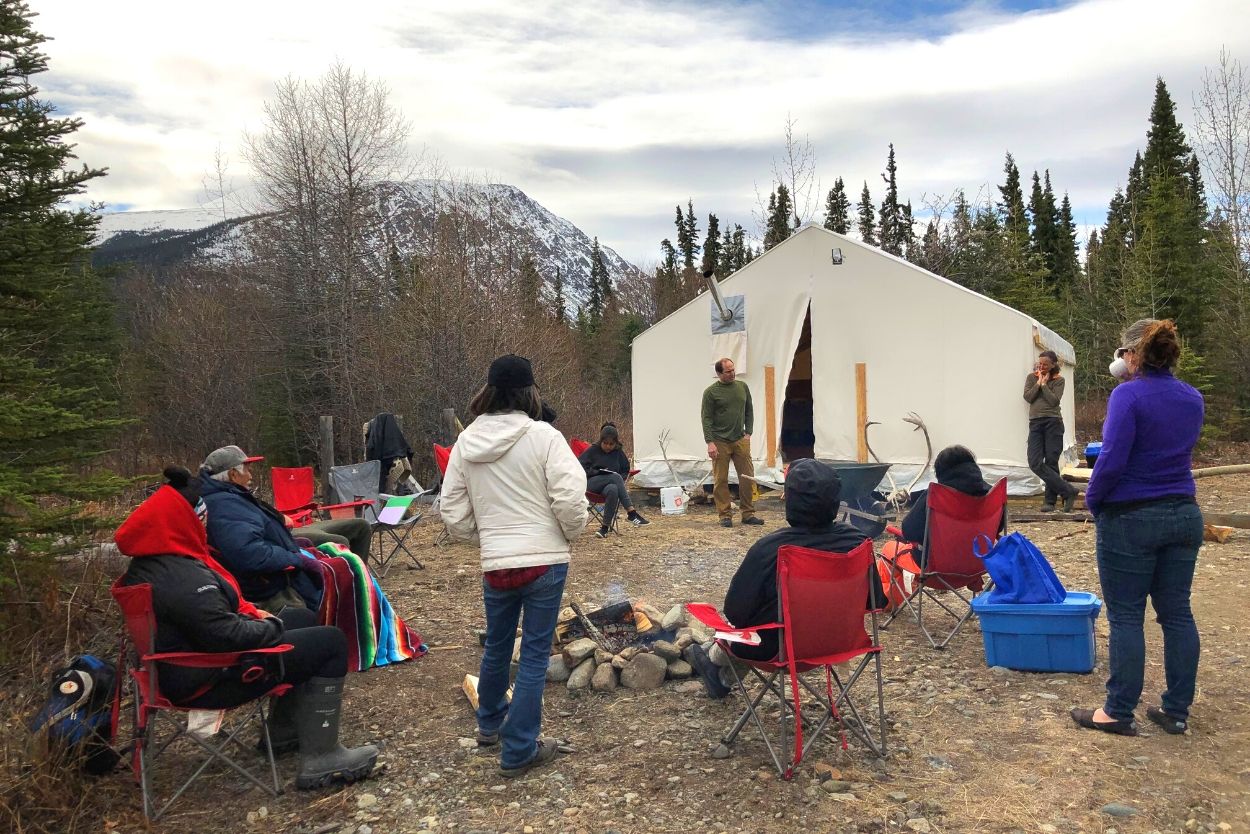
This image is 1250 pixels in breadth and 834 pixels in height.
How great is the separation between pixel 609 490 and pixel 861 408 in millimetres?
2975

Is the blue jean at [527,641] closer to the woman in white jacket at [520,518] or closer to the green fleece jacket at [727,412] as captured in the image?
the woman in white jacket at [520,518]

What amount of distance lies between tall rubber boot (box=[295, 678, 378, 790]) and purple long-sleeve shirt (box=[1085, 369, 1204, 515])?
2561mm

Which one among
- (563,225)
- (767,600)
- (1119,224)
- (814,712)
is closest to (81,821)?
(767,600)

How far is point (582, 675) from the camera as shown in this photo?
3473mm

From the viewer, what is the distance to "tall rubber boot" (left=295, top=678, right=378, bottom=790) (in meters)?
2.63

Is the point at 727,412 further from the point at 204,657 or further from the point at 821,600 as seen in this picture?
the point at 204,657

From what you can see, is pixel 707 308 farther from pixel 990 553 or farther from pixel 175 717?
pixel 175 717

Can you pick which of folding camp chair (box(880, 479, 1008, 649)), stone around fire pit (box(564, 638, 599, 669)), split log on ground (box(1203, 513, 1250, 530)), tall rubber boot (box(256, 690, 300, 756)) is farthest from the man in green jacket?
tall rubber boot (box(256, 690, 300, 756))

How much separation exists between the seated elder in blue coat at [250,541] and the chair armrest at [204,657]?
66cm

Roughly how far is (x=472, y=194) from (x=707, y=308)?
31.0 ft

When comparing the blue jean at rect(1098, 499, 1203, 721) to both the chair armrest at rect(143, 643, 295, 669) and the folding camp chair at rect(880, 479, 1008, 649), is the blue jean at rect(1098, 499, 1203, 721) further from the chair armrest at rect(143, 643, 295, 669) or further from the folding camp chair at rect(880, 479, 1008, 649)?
the chair armrest at rect(143, 643, 295, 669)

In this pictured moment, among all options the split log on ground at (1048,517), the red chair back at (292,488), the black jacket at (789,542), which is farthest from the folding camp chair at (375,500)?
the split log on ground at (1048,517)

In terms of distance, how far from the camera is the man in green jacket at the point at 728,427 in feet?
23.7

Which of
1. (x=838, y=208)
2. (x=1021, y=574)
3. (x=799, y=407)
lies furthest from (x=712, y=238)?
(x=1021, y=574)
